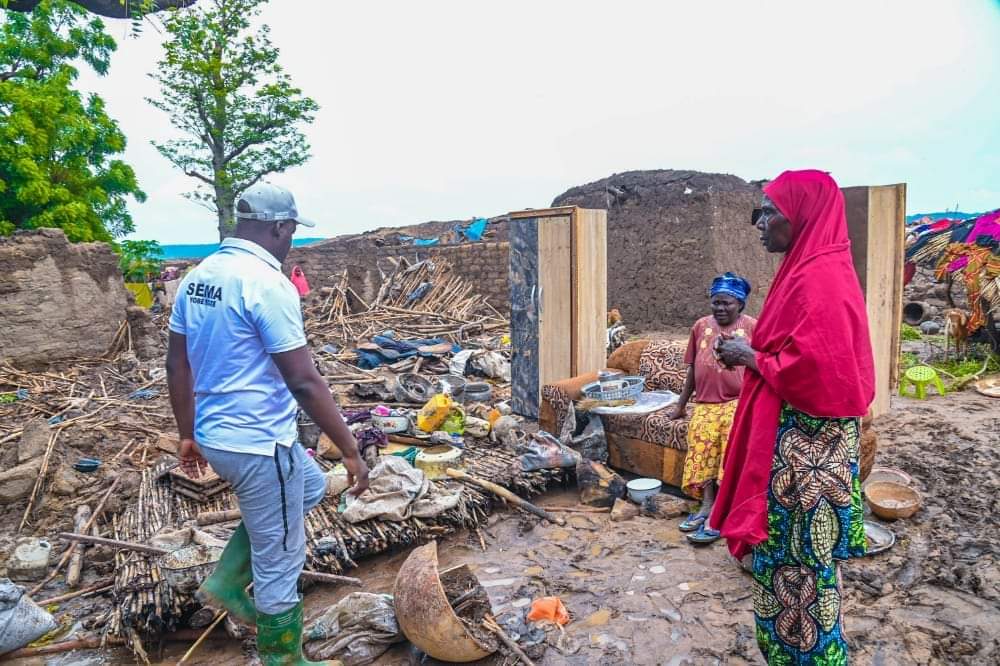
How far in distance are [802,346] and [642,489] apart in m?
2.70

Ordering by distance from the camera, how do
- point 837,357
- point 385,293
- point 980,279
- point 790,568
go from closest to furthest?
point 837,357 → point 790,568 → point 980,279 → point 385,293

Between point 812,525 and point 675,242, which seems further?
point 675,242

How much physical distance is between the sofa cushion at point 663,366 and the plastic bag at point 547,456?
1035 mm

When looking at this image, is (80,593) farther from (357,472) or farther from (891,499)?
(891,499)

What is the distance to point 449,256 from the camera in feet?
49.3

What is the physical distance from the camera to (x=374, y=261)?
51.8 feet

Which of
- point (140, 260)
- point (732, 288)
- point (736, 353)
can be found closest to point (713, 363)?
point (732, 288)

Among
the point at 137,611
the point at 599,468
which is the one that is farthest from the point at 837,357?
the point at 137,611

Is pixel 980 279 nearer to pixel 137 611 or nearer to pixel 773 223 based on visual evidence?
pixel 773 223

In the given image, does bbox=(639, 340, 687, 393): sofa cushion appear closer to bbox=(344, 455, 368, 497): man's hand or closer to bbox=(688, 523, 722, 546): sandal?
bbox=(688, 523, 722, 546): sandal

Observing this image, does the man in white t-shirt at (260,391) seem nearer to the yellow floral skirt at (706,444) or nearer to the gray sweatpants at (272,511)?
the gray sweatpants at (272,511)

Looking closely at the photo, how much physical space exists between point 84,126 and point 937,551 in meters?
15.5

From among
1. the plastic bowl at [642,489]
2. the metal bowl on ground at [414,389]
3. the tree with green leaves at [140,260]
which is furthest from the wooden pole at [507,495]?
the tree with green leaves at [140,260]

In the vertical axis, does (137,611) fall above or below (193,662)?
above
